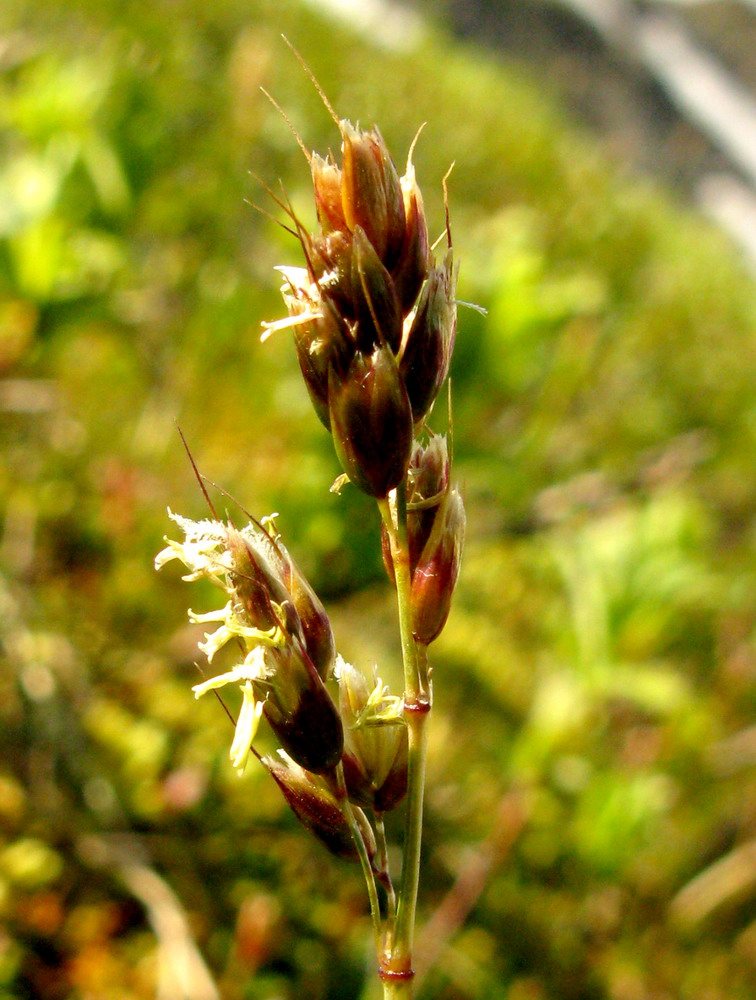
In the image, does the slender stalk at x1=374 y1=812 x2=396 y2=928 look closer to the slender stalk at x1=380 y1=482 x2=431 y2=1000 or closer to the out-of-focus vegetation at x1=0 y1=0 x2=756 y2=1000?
the slender stalk at x1=380 y1=482 x2=431 y2=1000

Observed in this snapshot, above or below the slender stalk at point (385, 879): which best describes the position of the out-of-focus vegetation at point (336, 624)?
below

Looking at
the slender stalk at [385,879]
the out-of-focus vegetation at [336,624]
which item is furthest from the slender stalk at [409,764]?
the out-of-focus vegetation at [336,624]

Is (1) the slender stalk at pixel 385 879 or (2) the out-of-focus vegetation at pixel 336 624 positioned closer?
(1) the slender stalk at pixel 385 879

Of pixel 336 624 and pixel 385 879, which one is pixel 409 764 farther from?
pixel 336 624

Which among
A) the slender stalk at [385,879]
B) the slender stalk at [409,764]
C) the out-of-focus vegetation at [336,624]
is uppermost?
the slender stalk at [409,764]

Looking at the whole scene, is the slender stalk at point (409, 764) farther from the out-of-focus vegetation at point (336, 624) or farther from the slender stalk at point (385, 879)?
the out-of-focus vegetation at point (336, 624)

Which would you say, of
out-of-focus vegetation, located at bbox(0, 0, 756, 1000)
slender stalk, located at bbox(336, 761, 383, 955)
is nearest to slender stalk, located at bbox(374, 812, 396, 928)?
slender stalk, located at bbox(336, 761, 383, 955)

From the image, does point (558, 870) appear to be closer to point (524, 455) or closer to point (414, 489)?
point (524, 455)
